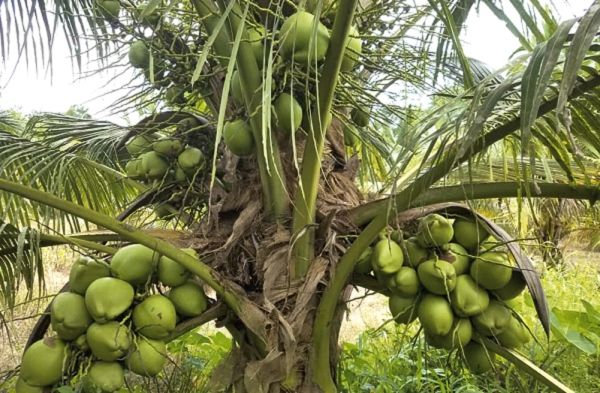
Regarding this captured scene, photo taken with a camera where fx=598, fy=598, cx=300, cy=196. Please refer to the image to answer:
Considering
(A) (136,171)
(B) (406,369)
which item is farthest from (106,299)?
(B) (406,369)

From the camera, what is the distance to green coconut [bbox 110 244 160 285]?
1.33 metres

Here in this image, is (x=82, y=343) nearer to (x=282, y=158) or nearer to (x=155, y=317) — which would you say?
(x=155, y=317)

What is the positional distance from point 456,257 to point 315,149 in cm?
40

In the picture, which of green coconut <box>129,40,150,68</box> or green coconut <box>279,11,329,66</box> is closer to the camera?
green coconut <box>279,11,329,66</box>

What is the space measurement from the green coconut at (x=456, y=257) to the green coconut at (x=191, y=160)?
27.6 inches

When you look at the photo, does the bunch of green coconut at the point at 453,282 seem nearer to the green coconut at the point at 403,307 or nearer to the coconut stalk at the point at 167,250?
the green coconut at the point at 403,307

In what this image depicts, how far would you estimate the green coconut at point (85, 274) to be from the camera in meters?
1.35

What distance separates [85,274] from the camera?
135cm

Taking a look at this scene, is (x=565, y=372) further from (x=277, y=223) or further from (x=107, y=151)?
(x=107, y=151)

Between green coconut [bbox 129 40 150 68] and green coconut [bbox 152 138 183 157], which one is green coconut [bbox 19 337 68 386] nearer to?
green coconut [bbox 152 138 183 157]

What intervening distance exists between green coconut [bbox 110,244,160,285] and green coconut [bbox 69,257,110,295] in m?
0.03

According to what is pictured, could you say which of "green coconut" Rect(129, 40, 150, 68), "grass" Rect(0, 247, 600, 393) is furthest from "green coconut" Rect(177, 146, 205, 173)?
"grass" Rect(0, 247, 600, 393)

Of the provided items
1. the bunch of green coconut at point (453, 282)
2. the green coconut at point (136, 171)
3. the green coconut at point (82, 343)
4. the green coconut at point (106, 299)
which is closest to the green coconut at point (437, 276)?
the bunch of green coconut at point (453, 282)

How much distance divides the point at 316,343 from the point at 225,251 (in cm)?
32
